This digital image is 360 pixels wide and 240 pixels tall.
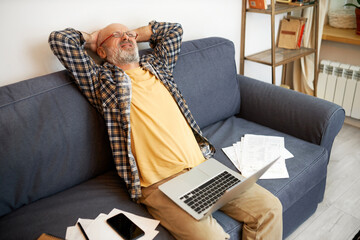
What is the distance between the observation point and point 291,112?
1.88m

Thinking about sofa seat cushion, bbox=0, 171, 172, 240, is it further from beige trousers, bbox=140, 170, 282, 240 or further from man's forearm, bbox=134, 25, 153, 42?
man's forearm, bbox=134, 25, 153, 42

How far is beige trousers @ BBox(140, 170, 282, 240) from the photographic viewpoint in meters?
1.21

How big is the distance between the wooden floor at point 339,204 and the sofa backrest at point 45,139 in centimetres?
121

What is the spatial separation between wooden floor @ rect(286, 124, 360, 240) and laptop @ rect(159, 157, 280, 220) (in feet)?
2.10

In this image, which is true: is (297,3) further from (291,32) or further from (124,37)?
(124,37)

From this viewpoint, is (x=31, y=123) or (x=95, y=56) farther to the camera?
(x=95, y=56)

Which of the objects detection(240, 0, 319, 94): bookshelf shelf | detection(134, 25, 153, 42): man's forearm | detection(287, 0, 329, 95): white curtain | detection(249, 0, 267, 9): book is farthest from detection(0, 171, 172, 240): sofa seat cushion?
detection(287, 0, 329, 95): white curtain

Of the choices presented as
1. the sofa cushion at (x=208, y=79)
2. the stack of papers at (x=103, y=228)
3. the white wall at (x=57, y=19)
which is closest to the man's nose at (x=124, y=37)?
the white wall at (x=57, y=19)

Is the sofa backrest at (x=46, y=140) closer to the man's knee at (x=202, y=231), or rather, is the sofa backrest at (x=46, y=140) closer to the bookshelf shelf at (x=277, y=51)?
the man's knee at (x=202, y=231)

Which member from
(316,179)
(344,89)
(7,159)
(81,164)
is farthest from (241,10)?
(7,159)

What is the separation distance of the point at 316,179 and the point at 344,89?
A: 57.1 inches

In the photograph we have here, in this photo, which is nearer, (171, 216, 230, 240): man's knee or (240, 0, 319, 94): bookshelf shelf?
(171, 216, 230, 240): man's knee

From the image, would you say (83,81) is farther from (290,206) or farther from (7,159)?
(290,206)

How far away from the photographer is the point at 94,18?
5.65 ft
